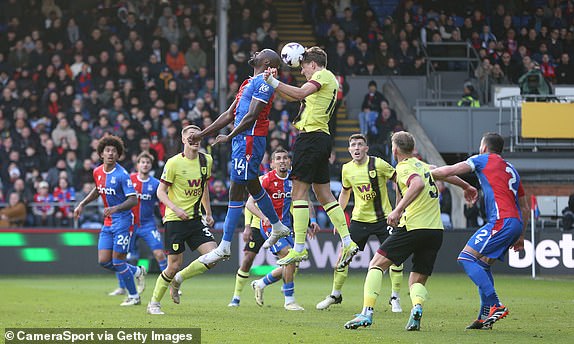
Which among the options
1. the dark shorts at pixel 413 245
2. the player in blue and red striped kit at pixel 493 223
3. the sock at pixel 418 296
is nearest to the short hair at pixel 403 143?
the player in blue and red striped kit at pixel 493 223

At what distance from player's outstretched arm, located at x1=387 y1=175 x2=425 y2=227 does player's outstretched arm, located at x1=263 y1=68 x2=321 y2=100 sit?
172 centimetres

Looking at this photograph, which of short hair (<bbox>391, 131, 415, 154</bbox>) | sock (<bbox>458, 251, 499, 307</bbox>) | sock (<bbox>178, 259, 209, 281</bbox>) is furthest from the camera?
sock (<bbox>178, 259, 209, 281</bbox>)

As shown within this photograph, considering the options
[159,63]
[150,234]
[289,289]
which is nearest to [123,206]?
[289,289]

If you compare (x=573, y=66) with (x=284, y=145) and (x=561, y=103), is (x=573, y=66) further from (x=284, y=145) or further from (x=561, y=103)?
(x=284, y=145)

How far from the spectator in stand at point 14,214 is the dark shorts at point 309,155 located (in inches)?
529

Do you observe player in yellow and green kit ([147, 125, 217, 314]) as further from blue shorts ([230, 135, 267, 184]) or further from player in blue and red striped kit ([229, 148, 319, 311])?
blue shorts ([230, 135, 267, 184])

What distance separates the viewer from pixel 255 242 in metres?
16.5

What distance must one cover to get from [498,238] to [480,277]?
487mm

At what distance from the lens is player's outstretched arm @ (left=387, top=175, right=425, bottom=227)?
11.5 meters

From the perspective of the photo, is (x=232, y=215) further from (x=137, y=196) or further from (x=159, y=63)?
(x=159, y=63)

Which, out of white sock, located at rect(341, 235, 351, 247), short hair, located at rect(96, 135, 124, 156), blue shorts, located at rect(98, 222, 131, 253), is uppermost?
short hair, located at rect(96, 135, 124, 156)

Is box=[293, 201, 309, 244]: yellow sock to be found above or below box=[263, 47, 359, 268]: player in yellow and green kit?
below

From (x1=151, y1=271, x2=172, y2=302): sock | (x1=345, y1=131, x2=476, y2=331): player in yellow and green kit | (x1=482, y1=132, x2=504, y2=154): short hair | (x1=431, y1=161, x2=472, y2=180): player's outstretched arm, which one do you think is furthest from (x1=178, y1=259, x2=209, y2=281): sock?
(x1=482, y1=132, x2=504, y2=154): short hair

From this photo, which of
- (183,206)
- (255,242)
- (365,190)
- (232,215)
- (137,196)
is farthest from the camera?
(137,196)
